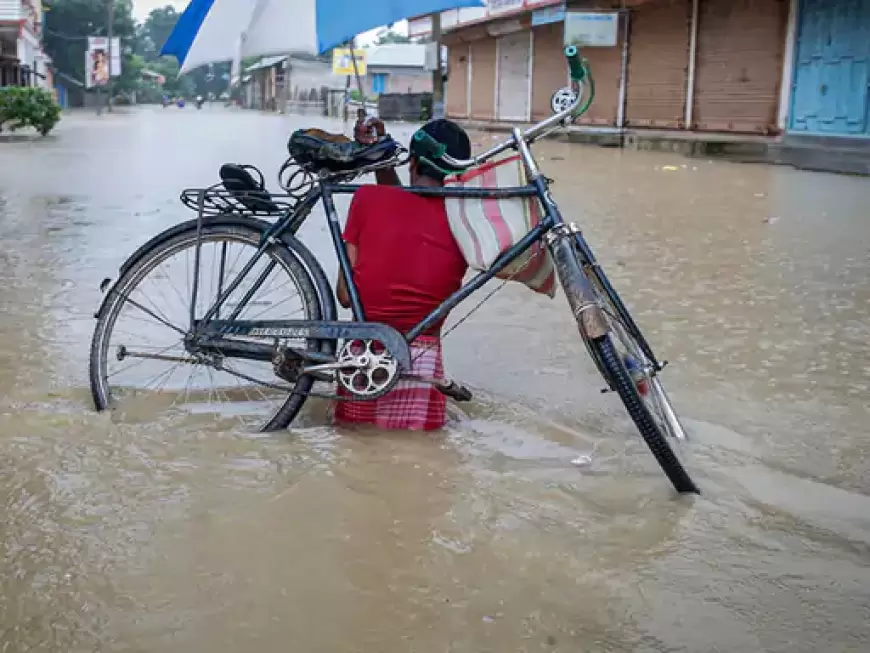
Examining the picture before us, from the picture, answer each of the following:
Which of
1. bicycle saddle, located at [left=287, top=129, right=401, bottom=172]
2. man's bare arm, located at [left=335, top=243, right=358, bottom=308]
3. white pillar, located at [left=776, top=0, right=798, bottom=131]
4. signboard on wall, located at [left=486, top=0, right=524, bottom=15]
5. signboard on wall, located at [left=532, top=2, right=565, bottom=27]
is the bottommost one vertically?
man's bare arm, located at [left=335, top=243, right=358, bottom=308]

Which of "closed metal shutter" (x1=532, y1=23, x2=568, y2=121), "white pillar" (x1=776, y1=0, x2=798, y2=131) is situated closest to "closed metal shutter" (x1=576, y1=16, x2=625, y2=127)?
"closed metal shutter" (x1=532, y1=23, x2=568, y2=121)

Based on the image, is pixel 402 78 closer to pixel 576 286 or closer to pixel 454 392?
pixel 454 392

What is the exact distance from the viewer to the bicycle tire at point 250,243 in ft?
11.1

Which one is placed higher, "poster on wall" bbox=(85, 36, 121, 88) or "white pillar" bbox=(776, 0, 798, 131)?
"poster on wall" bbox=(85, 36, 121, 88)

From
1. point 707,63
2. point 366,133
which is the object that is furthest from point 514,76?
point 366,133

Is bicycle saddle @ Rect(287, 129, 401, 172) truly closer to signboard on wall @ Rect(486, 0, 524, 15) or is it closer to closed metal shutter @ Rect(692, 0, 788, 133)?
closed metal shutter @ Rect(692, 0, 788, 133)

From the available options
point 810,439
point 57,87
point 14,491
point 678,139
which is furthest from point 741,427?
point 57,87

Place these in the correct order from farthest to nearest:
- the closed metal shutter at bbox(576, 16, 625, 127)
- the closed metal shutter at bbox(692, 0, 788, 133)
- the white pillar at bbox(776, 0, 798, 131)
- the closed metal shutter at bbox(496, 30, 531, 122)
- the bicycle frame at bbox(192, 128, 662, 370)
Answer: the closed metal shutter at bbox(496, 30, 531, 122)
the closed metal shutter at bbox(576, 16, 625, 127)
the closed metal shutter at bbox(692, 0, 788, 133)
the white pillar at bbox(776, 0, 798, 131)
the bicycle frame at bbox(192, 128, 662, 370)

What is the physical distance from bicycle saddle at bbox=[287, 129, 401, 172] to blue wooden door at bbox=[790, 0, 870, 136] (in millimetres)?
A: 14000

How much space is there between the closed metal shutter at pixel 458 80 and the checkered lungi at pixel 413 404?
101ft

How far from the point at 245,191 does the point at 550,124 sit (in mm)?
1100

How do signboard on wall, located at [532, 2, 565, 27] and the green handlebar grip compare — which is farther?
signboard on wall, located at [532, 2, 565, 27]

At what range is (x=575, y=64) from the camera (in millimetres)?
3057

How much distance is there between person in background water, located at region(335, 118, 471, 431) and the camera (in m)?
3.29
